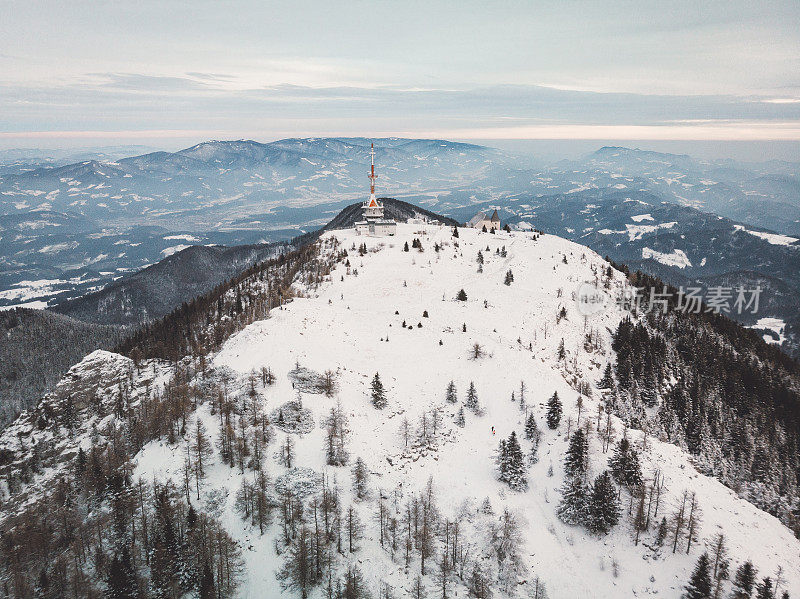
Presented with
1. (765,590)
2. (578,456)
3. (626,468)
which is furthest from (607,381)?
(765,590)

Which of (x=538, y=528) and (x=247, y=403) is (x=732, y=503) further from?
(x=247, y=403)

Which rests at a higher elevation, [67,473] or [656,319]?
[656,319]

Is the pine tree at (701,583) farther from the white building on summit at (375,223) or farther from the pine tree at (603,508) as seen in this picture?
the white building on summit at (375,223)

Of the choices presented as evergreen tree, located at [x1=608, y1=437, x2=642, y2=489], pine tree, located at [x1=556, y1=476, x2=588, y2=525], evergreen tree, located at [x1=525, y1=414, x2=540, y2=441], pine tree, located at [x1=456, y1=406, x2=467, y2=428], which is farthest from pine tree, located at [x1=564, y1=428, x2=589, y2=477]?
pine tree, located at [x1=456, y1=406, x2=467, y2=428]

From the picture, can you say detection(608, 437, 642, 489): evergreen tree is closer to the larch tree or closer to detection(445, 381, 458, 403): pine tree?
detection(445, 381, 458, 403): pine tree

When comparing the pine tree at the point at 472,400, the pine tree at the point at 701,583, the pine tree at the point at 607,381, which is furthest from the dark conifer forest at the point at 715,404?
the pine tree at the point at 701,583

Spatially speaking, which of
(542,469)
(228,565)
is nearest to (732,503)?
(542,469)
